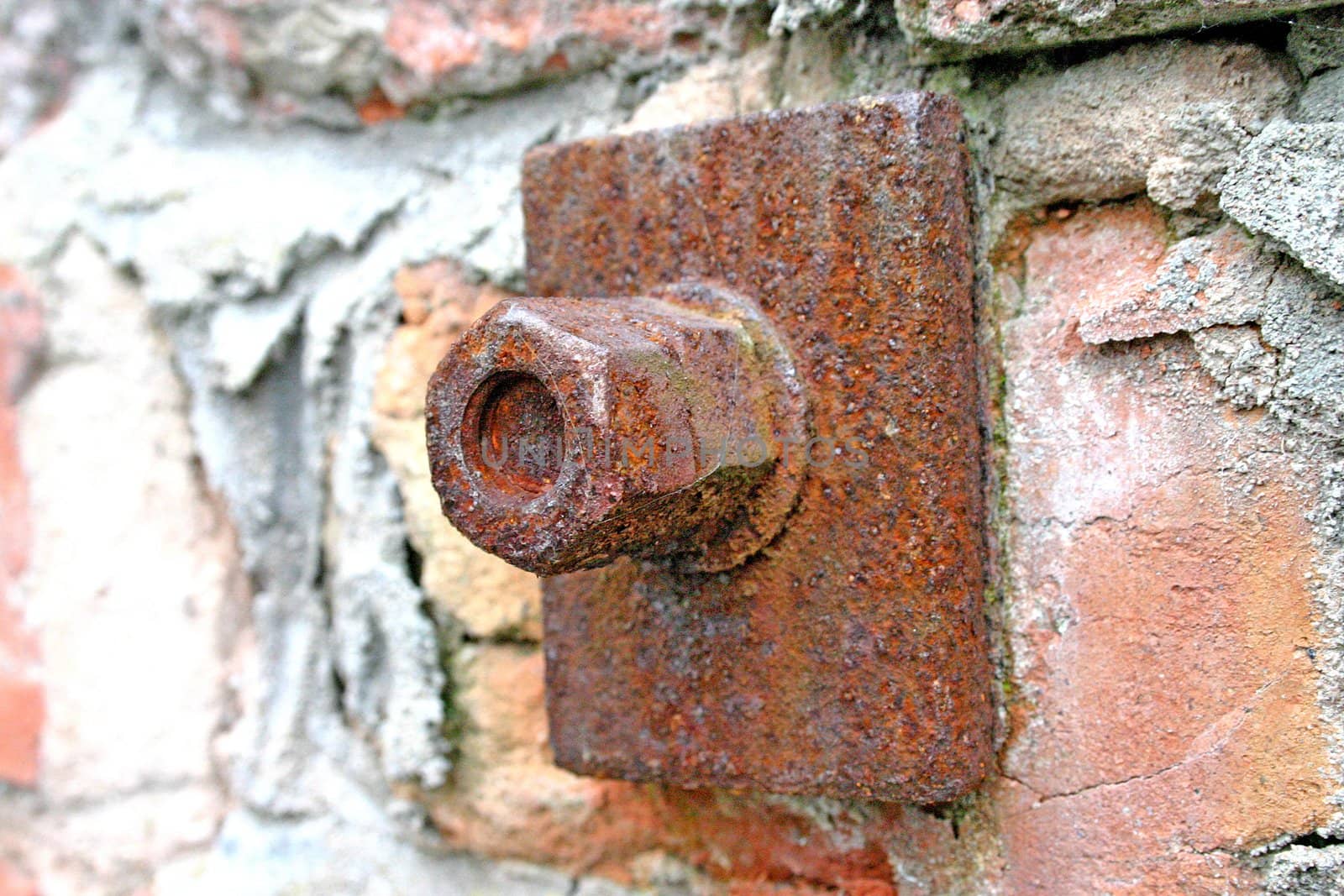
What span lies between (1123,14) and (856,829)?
438 millimetres

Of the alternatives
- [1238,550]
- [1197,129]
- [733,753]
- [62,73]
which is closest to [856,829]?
[733,753]

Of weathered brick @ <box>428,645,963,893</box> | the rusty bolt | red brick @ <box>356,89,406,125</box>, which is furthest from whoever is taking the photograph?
red brick @ <box>356,89,406,125</box>

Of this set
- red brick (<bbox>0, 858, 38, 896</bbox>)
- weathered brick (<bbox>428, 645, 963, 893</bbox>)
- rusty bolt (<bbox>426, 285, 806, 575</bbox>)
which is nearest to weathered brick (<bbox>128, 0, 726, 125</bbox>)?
rusty bolt (<bbox>426, 285, 806, 575</bbox>)

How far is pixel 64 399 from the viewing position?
0.88 metres

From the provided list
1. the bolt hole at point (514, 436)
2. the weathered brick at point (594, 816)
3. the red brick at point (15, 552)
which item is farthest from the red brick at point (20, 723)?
the bolt hole at point (514, 436)

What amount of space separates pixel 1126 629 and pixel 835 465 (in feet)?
0.54

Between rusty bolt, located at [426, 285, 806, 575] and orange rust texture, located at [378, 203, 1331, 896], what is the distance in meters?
0.13

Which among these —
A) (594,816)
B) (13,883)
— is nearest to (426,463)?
(594,816)

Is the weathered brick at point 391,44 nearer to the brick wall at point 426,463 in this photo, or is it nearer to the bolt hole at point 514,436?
the brick wall at point 426,463

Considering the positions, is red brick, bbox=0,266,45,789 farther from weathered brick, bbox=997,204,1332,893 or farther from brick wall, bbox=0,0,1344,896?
weathered brick, bbox=997,204,1332,893

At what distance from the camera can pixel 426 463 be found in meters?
0.75

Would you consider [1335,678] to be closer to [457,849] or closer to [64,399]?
[457,849]

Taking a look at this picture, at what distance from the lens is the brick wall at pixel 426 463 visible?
51cm

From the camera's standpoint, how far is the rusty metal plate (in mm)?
530
